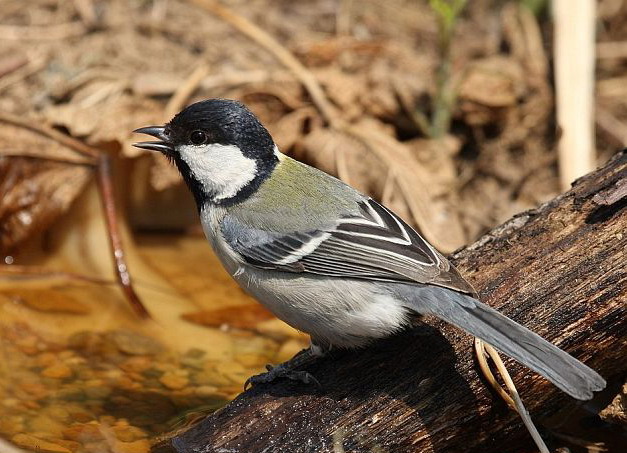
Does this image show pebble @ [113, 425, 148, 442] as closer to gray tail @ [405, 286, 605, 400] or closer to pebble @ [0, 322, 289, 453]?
pebble @ [0, 322, 289, 453]

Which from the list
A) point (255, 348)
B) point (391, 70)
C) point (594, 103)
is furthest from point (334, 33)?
point (255, 348)

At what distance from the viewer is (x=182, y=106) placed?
18.5 ft

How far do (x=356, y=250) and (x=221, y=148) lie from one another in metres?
0.78

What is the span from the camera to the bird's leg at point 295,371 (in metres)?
3.29

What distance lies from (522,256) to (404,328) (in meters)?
0.54

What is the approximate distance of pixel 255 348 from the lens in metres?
4.70

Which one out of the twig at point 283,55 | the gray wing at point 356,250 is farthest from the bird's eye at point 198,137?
the twig at point 283,55

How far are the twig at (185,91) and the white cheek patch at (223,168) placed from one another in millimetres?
1880

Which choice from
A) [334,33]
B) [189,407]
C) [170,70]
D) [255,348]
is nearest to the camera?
[189,407]

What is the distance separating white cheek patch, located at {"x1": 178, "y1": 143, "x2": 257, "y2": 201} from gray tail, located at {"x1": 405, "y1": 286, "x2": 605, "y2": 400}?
971 millimetres

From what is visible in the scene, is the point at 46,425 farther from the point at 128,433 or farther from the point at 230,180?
the point at 230,180

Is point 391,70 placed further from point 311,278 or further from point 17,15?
point 311,278

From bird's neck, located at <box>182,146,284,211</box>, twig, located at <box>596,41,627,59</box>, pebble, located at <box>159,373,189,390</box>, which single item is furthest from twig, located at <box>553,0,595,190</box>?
pebble, located at <box>159,373,189,390</box>

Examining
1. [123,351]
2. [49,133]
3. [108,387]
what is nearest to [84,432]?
[108,387]
